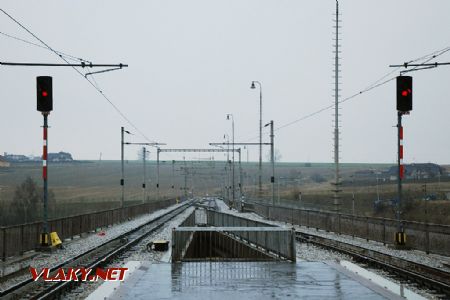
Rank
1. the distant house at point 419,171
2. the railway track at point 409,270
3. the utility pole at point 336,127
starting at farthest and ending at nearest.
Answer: the distant house at point 419,171
the utility pole at point 336,127
the railway track at point 409,270

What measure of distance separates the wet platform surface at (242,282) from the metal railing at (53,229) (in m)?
6.41

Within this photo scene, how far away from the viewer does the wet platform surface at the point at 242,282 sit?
13.2m

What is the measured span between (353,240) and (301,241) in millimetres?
2478

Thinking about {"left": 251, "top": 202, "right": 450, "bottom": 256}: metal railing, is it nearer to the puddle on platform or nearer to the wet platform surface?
the puddle on platform

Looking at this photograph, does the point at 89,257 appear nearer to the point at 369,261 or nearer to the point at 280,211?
the point at 369,261

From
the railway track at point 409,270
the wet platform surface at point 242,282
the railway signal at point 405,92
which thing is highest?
the railway signal at point 405,92

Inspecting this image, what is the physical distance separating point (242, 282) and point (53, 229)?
16598 millimetres

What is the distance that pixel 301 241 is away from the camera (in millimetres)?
32281

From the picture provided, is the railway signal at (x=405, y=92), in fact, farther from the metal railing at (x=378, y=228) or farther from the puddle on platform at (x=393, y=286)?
the puddle on platform at (x=393, y=286)

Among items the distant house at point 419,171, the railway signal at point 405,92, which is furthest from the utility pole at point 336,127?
the distant house at point 419,171

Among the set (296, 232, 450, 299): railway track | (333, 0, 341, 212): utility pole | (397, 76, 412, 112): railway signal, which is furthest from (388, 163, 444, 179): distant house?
(296, 232, 450, 299): railway track

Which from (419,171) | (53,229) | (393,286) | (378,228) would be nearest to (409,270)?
(393,286)

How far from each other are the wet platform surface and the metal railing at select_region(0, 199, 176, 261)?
641 centimetres

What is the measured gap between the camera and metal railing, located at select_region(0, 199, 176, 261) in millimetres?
22781
